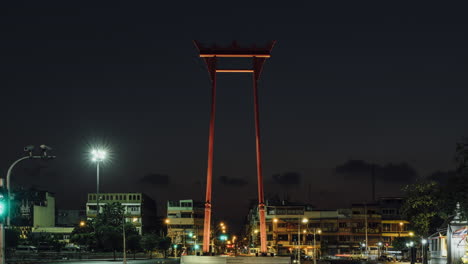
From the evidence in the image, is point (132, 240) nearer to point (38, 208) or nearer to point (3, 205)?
point (38, 208)

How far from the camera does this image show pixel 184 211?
164m

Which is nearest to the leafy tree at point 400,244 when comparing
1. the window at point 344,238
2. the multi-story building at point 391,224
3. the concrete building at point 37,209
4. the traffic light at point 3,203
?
the multi-story building at point 391,224

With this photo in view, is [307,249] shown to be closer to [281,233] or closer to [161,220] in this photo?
[281,233]

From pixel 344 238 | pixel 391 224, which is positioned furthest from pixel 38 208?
pixel 391 224

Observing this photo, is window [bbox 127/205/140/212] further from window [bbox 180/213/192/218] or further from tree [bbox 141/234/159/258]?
tree [bbox 141/234/159/258]

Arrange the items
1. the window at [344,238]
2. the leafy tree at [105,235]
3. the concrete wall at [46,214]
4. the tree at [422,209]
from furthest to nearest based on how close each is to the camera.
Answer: the window at [344,238] < the concrete wall at [46,214] < the leafy tree at [105,235] < the tree at [422,209]

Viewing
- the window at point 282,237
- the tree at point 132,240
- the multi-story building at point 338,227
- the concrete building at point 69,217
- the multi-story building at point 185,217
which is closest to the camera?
the tree at point 132,240

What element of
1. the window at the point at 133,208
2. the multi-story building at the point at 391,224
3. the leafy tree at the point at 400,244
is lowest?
the leafy tree at the point at 400,244

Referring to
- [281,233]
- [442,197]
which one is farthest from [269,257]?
[281,233]

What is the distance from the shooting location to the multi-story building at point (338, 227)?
144000 mm

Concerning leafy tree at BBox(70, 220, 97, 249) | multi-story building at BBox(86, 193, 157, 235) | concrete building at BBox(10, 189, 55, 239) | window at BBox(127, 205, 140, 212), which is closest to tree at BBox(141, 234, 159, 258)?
leafy tree at BBox(70, 220, 97, 249)

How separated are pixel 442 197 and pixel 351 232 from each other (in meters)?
110

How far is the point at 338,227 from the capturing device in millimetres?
146375

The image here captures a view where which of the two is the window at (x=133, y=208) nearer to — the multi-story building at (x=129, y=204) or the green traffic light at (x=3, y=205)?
the multi-story building at (x=129, y=204)
